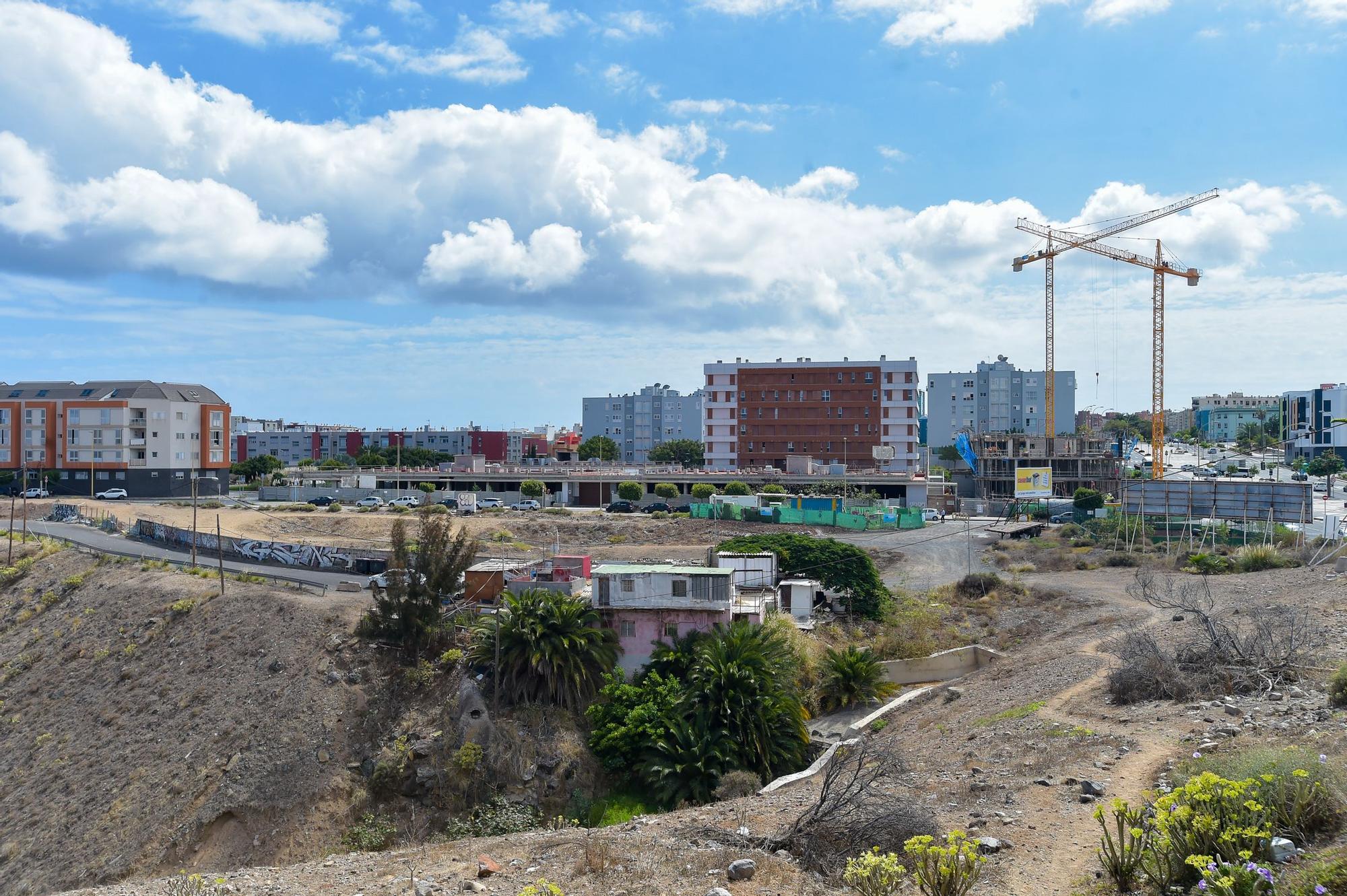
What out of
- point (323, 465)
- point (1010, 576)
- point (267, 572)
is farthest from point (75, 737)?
point (323, 465)

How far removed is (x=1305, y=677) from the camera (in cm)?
1694

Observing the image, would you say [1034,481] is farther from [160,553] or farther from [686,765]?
[160,553]

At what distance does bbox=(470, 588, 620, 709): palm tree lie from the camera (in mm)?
24891

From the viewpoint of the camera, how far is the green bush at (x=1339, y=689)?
1456 centimetres

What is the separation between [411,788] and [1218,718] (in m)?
18.8

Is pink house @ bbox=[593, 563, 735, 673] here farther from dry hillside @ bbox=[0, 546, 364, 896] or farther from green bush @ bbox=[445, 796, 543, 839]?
dry hillside @ bbox=[0, 546, 364, 896]

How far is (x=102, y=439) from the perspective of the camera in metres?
83.6

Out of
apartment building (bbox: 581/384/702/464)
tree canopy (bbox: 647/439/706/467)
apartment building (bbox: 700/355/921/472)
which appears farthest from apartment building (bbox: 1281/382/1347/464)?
apartment building (bbox: 581/384/702/464)

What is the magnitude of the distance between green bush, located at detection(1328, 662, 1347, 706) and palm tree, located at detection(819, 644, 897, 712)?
1236 cm

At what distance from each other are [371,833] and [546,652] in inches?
249

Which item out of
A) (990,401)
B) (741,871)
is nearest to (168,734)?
(741,871)

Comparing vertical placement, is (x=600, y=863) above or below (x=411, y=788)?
above

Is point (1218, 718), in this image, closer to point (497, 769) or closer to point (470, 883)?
point (470, 883)

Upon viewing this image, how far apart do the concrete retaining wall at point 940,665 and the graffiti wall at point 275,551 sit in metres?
25.8
